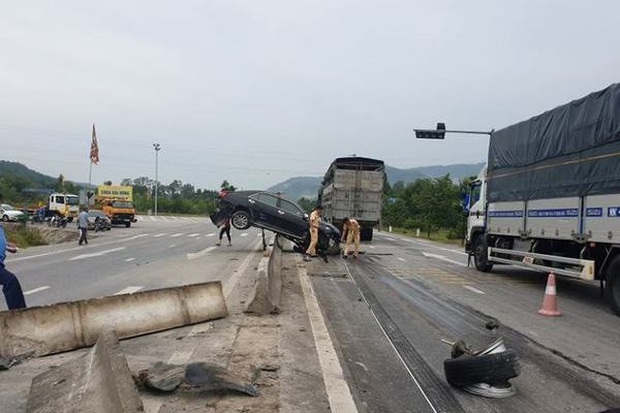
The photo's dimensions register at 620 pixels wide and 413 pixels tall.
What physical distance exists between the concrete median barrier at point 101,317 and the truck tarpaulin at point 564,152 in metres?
7.31

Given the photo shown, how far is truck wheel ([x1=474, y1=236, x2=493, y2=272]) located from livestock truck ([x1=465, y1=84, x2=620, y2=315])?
0.03 m

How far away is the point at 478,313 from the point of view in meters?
9.95

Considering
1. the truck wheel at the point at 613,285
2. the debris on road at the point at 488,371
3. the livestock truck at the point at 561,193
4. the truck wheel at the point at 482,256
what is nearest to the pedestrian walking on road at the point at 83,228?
the truck wheel at the point at 482,256

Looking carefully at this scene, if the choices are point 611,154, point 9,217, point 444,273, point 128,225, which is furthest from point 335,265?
point 9,217

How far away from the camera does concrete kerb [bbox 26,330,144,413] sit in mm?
4023

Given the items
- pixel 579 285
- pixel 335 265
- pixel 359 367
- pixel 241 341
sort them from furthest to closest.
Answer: pixel 335 265 < pixel 579 285 < pixel 241 341 < pixel 359 367

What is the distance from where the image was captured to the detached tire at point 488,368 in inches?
213

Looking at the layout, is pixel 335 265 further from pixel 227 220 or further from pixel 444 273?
pixel 227 220

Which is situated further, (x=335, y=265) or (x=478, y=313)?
(x=335, y=265)

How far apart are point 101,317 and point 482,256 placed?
40.5ft

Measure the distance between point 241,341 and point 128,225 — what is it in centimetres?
4255

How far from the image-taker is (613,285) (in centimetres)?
1058

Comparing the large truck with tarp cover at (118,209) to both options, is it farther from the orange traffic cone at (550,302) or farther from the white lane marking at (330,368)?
the orange traffic cone at (550,302)

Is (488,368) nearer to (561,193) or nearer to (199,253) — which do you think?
(561,193)
